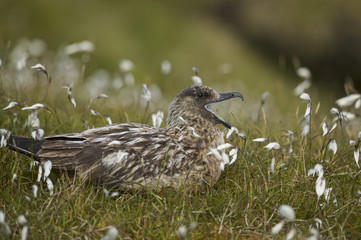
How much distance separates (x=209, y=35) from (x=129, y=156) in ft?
32.9

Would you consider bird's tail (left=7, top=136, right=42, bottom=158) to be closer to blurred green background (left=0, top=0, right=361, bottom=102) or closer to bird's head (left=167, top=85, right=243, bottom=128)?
bird's head (left=167, top=85, right=243, bottom=128)

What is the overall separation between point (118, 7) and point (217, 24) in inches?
135

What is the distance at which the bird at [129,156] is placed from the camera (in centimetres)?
387

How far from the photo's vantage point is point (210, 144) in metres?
4.30

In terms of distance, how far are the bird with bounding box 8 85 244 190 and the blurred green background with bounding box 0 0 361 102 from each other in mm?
6286

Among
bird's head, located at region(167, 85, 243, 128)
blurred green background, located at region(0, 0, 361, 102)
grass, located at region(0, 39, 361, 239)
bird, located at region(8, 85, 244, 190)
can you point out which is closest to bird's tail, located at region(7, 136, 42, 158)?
bird, located at region(8, 85, 244, 190)

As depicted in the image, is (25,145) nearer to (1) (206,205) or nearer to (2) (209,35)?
(1) (206,205)

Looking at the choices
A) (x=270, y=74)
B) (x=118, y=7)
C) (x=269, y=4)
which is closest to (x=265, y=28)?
(x=269, y=4)

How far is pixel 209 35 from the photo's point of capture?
13.6 m

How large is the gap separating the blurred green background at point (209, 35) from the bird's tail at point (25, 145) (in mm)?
6335

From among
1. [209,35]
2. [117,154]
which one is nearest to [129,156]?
[117,154]

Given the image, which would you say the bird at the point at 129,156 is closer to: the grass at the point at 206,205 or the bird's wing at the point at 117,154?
the bird's wing at the point at 117,154

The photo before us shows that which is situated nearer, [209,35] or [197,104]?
[197,104]

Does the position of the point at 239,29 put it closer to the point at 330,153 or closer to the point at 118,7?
the point at 118,7
